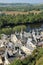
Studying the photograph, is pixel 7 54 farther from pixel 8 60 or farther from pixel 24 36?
pixel 24 36

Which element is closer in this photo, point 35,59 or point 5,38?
point 35,59

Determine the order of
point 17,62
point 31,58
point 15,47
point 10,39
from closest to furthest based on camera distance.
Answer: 1. point 17,62
2. point 31,58
3. point 15,47
4. point 10,39

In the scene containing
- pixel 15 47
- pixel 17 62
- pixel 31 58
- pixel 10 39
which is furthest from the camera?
pixel 10 39

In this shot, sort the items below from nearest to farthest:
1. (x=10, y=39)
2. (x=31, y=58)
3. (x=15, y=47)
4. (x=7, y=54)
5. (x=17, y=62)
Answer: (x=17, y=62), (x=31, y=58), (x=7, y=54), (x=15, y=47), (x=10, y=39)

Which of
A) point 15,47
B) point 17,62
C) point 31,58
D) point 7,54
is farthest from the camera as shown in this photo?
point 15,47

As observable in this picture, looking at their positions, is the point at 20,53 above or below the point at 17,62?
below

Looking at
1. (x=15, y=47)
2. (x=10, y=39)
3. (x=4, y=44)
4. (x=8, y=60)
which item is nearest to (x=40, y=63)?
(x=8, y=60)

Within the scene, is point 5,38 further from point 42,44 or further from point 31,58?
point 31,58

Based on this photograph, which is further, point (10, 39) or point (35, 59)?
point (10, 39)

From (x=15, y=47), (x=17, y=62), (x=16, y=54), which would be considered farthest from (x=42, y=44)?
(x=17, y=62)
